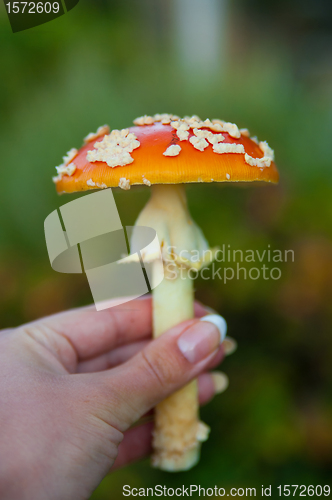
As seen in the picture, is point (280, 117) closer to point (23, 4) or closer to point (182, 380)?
point (23, 4)

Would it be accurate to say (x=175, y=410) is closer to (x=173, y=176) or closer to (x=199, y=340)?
(x=199, y=340)

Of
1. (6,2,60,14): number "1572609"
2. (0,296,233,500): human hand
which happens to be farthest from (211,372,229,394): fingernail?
(6,2,60,14): number "1572609"

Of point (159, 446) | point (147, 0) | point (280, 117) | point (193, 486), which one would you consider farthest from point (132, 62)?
point (193, 486)

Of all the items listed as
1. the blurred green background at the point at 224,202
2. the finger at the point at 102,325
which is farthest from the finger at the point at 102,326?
the blurred green background at the point at 224,202

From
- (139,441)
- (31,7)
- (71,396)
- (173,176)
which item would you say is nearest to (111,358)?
(139,441)

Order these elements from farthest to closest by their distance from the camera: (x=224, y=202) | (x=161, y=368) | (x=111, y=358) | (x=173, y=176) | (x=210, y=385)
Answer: (x=224, y=202) → (x=210, y=385) → (x=111, y=358) → (x=161, y=368) → (x=173, y=176)
